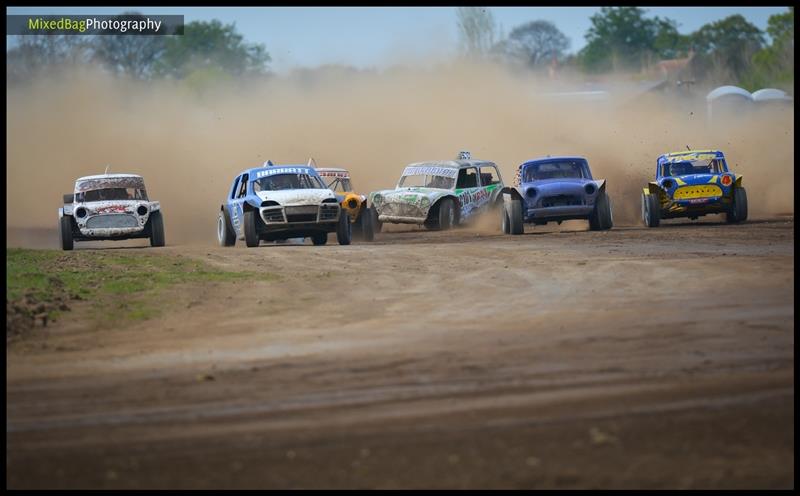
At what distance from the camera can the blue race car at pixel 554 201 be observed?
2439cm

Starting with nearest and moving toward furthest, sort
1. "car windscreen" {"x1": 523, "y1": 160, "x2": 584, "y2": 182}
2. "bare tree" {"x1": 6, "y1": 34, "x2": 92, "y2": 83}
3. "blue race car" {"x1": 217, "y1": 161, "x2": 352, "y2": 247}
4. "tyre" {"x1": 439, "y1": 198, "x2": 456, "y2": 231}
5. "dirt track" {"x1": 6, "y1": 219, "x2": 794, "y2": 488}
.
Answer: "dirt track" {"x1": 6, "y1": 219, "x2": 794, "y2": 488} → "blue race car" {"x1": 217, "y1": 161, "x2": 352, "y2": 247} → "car windscreen" {"x1": 523, "y1": 160, "x2": 584, "y2": 182} → "tyre" {"x1": 439, "y1": 198, "x2": 456, "y2": 231} → "bare tree" {"x1": 6, "y1": 34, "x2": 92, "y2": 83}

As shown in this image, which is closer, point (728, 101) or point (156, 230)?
point (156, 230)

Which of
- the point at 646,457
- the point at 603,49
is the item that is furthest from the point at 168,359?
the point at 603,49

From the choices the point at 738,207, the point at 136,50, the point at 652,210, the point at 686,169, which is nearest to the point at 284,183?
the point at 652,210

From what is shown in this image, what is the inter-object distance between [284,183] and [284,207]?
3.63ft

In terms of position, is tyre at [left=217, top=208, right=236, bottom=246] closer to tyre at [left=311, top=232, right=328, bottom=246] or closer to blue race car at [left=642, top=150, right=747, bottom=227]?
tyre at [left=311, top=232, right=328, bottom=246]

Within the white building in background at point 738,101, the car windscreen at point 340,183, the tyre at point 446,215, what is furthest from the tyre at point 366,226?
the white building in background at point 738,101

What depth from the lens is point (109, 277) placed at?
1706cm

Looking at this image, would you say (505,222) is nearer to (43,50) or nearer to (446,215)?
(446,215)

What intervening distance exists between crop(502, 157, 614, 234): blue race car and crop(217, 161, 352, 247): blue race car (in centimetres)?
322

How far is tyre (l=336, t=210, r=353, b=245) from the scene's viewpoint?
22.4 meters

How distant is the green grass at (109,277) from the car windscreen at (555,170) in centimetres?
764

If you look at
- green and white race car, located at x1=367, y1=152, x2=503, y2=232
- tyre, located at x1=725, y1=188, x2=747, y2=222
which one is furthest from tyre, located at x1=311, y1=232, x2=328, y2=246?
tyre, located at x1=725, y1=188, x2=747, y2=222

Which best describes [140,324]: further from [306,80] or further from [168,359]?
[306,80]
